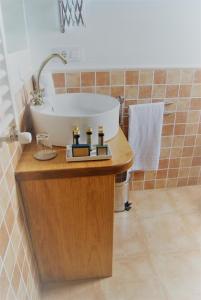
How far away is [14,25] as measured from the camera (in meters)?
1.22

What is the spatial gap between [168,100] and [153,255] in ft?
3.54

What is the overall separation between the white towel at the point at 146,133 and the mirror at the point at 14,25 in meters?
0.80

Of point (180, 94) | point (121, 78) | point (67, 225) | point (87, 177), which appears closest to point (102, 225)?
point (67, 225)

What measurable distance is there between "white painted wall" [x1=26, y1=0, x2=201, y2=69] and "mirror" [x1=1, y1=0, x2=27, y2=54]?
2.7 inches

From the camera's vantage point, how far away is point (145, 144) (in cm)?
180

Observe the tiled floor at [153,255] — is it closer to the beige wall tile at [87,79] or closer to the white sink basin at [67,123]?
the white sink basin at [67,123]

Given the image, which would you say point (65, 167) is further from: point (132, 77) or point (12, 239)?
point (132, 77)

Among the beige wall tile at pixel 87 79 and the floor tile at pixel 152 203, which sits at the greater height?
the beige wall tile at pixel 87 79

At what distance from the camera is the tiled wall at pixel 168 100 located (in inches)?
62.7

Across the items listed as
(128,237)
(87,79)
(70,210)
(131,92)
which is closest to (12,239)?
(70,210)

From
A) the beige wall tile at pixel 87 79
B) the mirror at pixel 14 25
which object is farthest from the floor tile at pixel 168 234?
the mirror at pixel 14 25

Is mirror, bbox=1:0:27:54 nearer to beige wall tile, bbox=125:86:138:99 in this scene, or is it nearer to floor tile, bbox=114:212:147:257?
beige wall tile, bbox=125:86:138:99

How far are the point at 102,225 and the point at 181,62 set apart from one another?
1211 mm

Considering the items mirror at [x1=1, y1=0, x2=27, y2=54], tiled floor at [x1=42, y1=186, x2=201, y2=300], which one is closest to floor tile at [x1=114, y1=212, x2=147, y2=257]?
tiled floor at [x1=42, y1=186, x2=201, y2=300]
